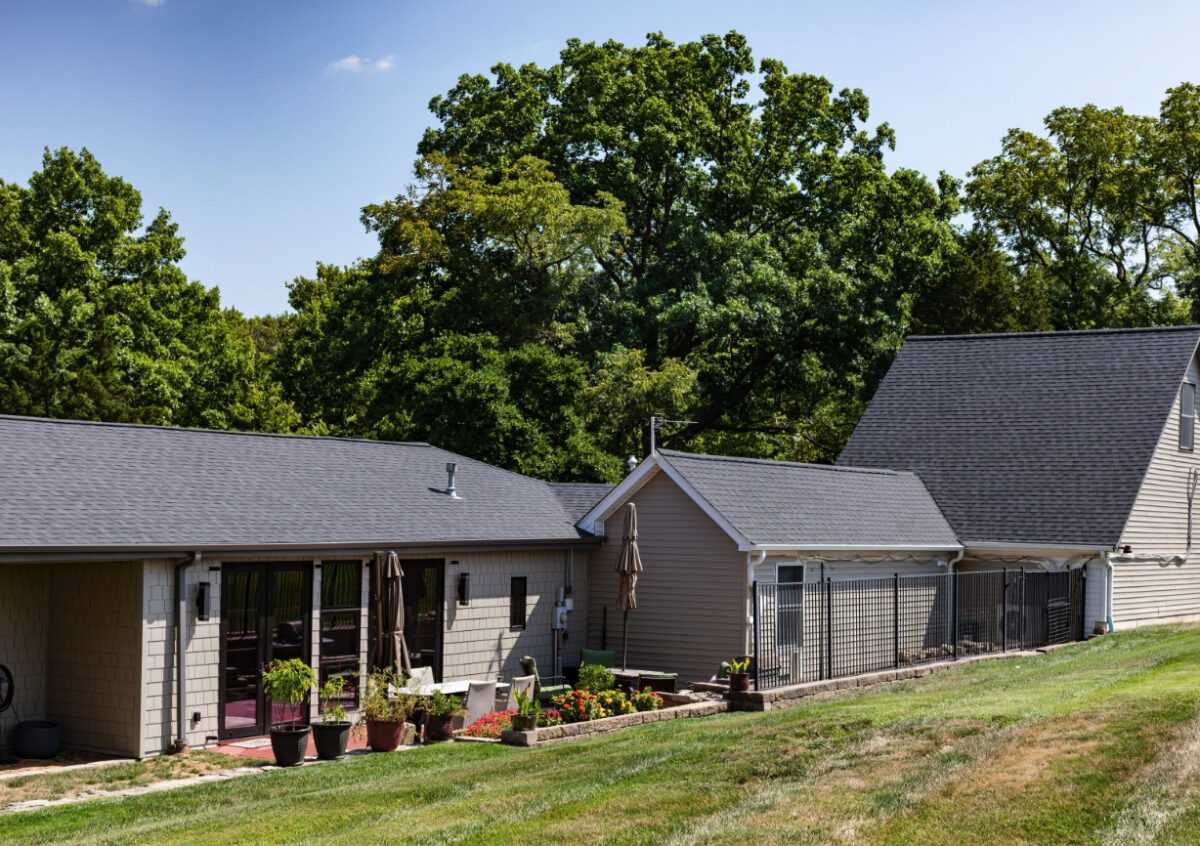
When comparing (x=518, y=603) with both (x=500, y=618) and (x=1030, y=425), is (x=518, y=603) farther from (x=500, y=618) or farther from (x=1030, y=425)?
(x=1030, y=425)

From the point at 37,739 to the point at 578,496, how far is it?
1157 centimetres

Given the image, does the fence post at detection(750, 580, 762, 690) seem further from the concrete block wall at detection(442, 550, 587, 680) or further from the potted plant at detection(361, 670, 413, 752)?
the potted plant at detection(361, 670, 413, 752)

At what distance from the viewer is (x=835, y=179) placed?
1796 inches

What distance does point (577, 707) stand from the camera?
59.1 ft

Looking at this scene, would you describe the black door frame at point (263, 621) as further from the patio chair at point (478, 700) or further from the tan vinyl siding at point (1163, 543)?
the tan vinyl siding at point (1163, 543)

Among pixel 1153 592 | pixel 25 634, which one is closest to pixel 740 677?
pixel 25 634

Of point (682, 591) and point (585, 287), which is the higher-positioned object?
point (585, 287)

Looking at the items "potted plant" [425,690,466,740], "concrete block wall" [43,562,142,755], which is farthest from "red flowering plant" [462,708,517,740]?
"concrete block wall" [43,562,142,755]

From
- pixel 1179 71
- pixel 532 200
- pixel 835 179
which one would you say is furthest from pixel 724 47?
pixel 1179 71

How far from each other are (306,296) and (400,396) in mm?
24651

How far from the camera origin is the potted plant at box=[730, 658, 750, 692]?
63.0 feet

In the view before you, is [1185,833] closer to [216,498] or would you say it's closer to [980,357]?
[216,498]

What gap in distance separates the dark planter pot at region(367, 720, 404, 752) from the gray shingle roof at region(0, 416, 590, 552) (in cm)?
282

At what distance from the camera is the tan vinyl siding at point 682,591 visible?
22234 mm
